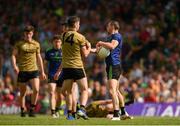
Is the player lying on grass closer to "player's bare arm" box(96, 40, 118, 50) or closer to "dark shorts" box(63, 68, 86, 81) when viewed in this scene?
"dark shorts" box(63, 68, 86, 81)

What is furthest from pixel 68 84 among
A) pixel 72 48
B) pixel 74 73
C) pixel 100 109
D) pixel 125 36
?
pixel 125 36

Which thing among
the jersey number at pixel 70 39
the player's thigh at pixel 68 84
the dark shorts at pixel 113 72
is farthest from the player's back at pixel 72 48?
the dark shorts at pixel 113 72

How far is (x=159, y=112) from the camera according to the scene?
2772 centimetres

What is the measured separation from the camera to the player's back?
18.3 meters

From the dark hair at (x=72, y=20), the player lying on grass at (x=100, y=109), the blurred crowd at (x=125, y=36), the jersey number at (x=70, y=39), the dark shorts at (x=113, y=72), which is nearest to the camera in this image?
the dark hair at (x=72, y=20)

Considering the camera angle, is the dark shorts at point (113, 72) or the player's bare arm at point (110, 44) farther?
the dark shorts at point (113, 72)

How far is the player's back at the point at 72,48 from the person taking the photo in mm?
18266

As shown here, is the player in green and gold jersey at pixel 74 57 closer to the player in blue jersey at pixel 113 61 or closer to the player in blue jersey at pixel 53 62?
the player in blue jersey at pixel 113 61

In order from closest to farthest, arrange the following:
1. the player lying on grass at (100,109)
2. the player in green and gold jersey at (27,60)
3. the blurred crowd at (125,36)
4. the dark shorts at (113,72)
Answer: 1. the dark shorts at (113,72)
2. the player in green and gold jersey at (27,60)
3. the player lying on grass at (100,109)
4. the blurred crowd at (125,36)

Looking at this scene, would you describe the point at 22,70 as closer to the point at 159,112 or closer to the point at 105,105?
the point at 105,105

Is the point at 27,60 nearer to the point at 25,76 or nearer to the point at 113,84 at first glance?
the point at 25,76

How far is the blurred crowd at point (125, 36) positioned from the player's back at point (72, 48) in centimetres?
891

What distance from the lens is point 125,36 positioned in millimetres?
32375

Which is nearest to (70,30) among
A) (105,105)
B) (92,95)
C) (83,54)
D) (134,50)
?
(83,54)
